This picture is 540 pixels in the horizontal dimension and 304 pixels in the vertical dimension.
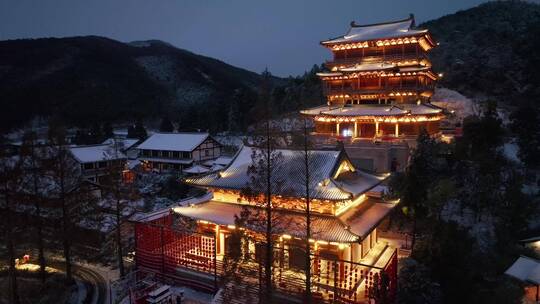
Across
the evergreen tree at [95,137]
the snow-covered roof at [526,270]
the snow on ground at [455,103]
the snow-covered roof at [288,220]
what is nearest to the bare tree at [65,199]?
the snow-covered roof at [288,220]

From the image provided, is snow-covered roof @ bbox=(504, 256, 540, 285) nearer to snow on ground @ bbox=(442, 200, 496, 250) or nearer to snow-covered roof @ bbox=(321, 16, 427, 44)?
snow on ground @ bbox=(442, 200, 496, 250)

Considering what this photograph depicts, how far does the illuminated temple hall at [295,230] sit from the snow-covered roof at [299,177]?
4cm

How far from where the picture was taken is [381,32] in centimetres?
4122

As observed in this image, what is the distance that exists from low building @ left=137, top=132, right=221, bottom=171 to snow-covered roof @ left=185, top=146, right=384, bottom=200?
1346 inches

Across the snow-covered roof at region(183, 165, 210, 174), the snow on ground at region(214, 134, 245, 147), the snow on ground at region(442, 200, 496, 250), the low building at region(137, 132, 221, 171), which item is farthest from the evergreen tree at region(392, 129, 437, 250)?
the snow on ground at region(214, 134, 245, 147)

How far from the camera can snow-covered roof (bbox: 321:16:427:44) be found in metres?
38.7

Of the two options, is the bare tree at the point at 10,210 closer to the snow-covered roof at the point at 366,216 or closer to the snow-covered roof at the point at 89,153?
the snow-covered roof at the point at 366,216

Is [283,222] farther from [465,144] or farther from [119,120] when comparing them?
[119,120]

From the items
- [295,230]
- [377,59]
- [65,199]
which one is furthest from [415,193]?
[65,199]

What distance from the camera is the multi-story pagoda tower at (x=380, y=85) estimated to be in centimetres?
3728

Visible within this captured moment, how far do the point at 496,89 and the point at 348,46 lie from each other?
3948 cm

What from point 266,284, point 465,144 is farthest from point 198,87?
point 266,284

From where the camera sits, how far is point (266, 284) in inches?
650

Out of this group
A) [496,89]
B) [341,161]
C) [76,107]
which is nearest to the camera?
[341,161]
